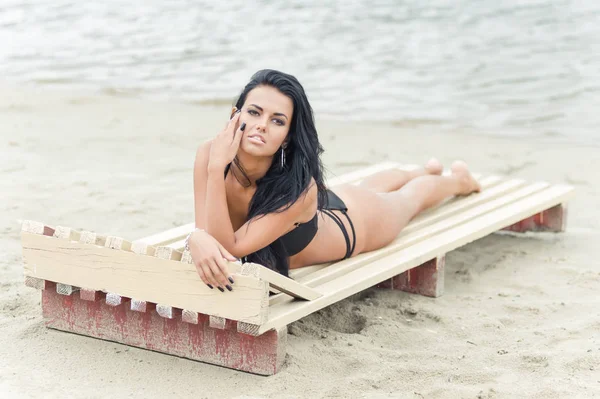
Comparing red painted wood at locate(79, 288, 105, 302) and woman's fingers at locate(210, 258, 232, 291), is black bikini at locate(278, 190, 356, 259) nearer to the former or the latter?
woman's fingers at locate(210, 258, 232, 291)

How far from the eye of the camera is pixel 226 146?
3.57 meters

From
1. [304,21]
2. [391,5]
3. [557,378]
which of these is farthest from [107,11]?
[557,378]

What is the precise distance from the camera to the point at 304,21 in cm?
1456

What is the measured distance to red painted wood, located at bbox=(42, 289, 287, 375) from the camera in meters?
3.57

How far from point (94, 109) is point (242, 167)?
6111 millimetres

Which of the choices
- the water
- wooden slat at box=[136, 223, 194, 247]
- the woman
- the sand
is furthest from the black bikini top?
the water

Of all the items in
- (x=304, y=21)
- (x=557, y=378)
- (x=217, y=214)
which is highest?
(x=304, y=21)

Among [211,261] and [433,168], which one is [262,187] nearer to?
[211,261]

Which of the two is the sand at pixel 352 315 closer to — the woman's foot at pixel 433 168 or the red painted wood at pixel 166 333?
the red painted wood at pixel 166 333

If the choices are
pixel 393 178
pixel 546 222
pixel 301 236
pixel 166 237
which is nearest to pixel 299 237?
pixel 301 236

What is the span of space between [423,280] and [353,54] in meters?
8.13

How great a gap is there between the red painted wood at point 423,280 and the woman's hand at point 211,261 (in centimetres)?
150

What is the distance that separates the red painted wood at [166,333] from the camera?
3.57 m

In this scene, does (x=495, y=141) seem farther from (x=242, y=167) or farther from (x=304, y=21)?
(x=304, y=21)
